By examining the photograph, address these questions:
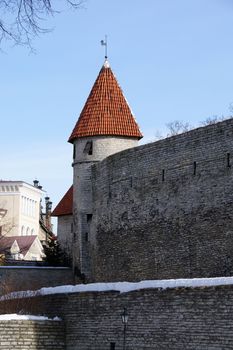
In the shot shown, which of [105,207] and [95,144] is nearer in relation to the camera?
[105,207]

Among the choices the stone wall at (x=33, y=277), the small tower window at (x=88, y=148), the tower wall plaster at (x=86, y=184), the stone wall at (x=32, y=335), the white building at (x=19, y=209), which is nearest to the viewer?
the stone wall at (x=32, y=335)

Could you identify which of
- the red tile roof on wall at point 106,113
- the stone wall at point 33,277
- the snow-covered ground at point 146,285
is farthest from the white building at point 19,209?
the snow-covered ground at point 146,285

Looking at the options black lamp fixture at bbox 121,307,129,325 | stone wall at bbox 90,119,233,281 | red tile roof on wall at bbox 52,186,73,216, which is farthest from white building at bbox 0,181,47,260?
black lamp fixture at bbox 121,307,129,325

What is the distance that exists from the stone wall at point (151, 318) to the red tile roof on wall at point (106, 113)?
9610mm

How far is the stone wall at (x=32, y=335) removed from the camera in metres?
16.8

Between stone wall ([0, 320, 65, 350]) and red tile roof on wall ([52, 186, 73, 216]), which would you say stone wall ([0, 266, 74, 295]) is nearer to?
red tile roof on wall ([52, 186, 73, 216])

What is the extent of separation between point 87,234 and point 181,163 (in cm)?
620

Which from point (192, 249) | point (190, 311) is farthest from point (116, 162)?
point (190, 311)

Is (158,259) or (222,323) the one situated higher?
(158,259)

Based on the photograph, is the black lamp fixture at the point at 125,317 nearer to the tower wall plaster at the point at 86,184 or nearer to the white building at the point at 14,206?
the tower wall plaster at the point at 86,184

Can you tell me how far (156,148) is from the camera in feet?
75.5

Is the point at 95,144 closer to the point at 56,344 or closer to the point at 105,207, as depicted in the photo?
the point at 105,207

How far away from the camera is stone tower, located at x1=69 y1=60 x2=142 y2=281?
89.5 ft

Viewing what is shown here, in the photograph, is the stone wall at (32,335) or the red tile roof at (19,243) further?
the red tile roof at (19,243)
